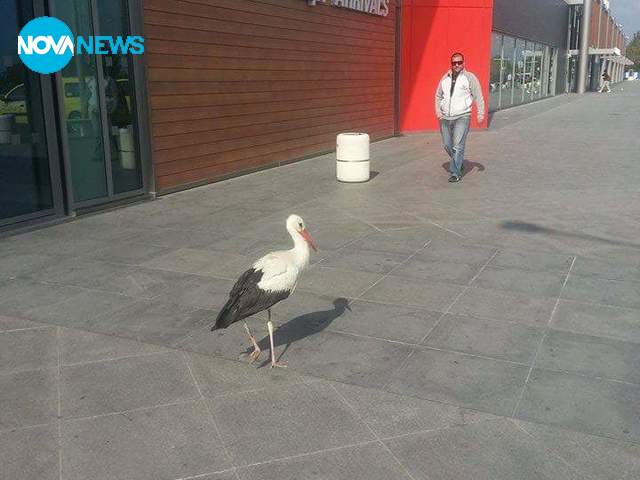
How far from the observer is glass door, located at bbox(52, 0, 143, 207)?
8.84 m

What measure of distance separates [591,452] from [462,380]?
0.96 meters

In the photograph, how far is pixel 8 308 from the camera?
5.52m

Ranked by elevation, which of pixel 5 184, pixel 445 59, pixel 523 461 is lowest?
pixel 523 461

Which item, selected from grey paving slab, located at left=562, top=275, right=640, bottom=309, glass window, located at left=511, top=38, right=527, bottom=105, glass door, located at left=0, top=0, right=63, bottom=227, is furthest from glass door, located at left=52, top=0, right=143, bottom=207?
glass window, located at left=511, top=38, right=527, bottom=105

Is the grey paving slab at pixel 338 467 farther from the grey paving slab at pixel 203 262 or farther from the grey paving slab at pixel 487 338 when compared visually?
the grey paving slab at pixel 203 262

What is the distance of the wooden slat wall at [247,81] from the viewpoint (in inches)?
408

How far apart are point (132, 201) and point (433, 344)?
260 inches

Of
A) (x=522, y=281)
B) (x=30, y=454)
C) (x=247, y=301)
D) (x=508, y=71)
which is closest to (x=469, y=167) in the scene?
(x=522, y=281)

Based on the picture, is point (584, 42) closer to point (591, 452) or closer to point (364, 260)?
point (364, 260)

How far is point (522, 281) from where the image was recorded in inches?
238

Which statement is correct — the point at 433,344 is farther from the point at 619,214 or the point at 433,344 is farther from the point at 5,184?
the point at 5,184

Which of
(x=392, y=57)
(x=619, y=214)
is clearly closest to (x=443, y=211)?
(x=619, y=214)

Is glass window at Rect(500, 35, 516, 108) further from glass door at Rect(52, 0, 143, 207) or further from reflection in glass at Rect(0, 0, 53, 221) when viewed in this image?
reflection in glass at Rect(0, 0, 53, 221)

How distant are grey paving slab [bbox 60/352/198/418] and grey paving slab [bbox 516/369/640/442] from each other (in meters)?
2.09
